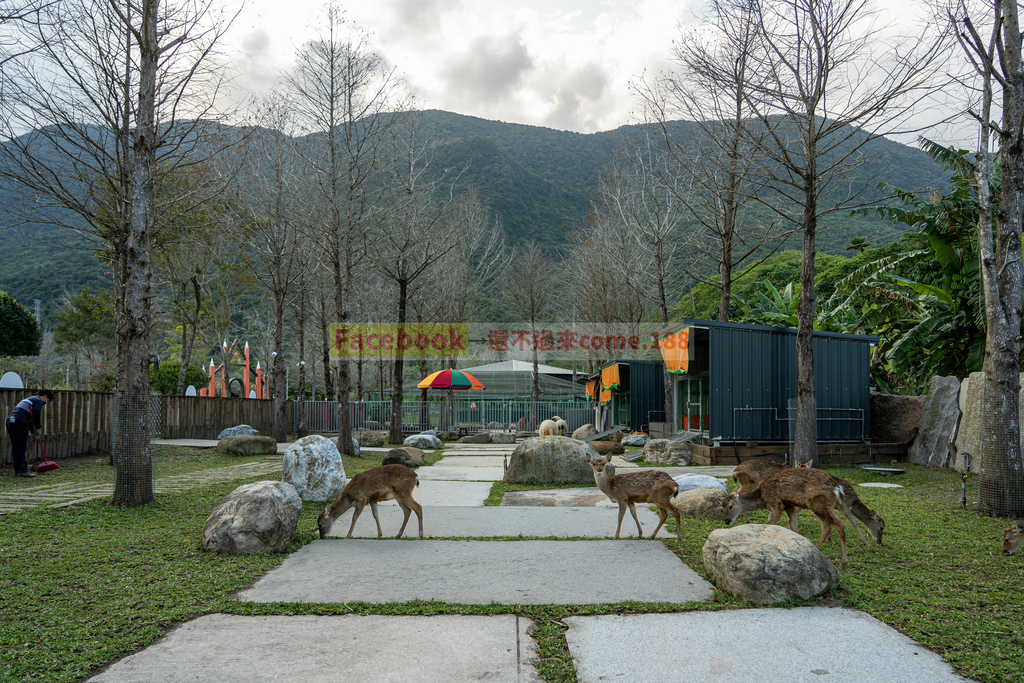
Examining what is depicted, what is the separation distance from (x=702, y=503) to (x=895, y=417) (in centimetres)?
1052

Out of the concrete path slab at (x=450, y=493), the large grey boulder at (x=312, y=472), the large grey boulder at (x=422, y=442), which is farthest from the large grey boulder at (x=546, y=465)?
the large grey boulder at (x=422, y=442)

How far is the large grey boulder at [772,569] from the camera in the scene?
4.65 metres

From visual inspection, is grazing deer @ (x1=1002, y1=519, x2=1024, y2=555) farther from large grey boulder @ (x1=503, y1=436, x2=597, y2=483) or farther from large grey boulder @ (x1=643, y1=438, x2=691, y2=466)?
large grey boulder @ (x1=643, y1=438, x2=691, y2=466)

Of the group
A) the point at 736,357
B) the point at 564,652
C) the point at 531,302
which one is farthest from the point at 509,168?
the point at 564,652

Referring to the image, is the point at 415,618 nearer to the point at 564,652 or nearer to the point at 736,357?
the point at 564,652

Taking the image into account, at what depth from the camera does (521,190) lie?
83750 mm

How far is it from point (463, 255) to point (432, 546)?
29963mm

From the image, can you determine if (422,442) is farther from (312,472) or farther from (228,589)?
(228,589)

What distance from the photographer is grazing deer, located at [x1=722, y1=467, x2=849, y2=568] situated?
583cm

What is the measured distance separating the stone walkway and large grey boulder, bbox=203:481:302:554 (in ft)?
0.95

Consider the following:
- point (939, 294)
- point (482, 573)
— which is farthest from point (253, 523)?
point (939, 294)

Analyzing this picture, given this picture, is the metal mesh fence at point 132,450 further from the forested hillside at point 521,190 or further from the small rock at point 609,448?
the forested hillside at point 521,190

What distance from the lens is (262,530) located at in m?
6.11

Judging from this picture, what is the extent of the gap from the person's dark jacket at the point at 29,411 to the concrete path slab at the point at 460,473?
7590 millimetres
